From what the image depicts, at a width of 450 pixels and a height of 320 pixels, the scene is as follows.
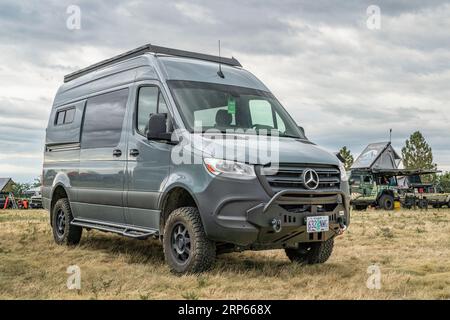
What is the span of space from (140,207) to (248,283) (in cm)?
196

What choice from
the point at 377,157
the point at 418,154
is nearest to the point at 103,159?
the point at 377,157

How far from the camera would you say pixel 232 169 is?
580 centimetres

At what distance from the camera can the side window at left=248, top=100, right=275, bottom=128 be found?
7.07m

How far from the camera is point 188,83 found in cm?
698

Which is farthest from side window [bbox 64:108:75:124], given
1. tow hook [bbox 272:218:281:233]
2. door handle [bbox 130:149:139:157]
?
tow hook [bbox 272:218:281:233]

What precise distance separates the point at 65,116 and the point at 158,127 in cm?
393

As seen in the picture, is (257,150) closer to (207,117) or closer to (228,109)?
(207,117)

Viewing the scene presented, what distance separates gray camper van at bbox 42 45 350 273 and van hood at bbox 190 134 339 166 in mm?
14

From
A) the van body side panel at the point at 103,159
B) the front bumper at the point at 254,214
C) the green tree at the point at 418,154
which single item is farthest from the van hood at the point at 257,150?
the green tree at the point at 418,154

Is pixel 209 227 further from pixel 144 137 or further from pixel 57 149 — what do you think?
pixel 57 149

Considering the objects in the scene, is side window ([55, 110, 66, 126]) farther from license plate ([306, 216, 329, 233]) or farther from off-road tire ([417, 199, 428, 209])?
off-road tire ([417, 199, 428, 209])

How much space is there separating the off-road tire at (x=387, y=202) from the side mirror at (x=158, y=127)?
2190cm
